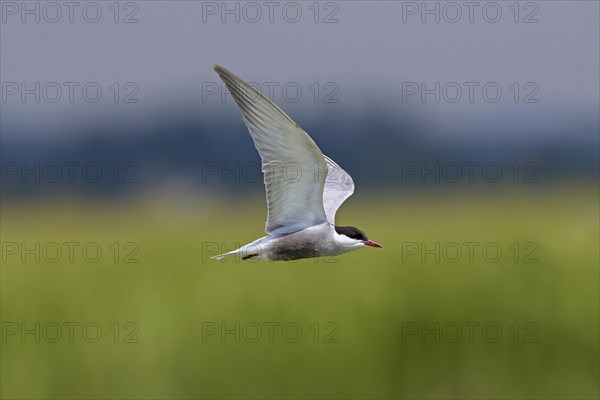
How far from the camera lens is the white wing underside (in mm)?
3484

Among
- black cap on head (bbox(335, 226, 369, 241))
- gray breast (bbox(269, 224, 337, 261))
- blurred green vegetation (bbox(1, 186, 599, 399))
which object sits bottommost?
blurred green vegetation (bbox(1, 186, 599, 399))

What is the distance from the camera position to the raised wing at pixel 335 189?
14.9ft

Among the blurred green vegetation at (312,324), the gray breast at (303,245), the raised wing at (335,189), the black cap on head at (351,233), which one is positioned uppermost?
the raised wing at (335,189)

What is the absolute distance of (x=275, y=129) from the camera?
3.59 m

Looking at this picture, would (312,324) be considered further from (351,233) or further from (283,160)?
(283,160)

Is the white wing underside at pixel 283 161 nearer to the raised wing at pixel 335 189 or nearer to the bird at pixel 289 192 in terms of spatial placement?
the bird at pixel 289 192

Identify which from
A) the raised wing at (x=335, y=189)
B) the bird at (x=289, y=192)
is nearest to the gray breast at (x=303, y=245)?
the bird at (x=289, y=192)

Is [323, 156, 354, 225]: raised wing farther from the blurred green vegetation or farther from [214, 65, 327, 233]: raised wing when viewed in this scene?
the blurred green vegetation

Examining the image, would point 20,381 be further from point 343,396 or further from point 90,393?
point 343,396

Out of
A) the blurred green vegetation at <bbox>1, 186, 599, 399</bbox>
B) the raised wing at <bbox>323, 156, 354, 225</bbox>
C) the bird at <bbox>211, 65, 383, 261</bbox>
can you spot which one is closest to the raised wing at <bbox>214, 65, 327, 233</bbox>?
the bird at <bbox>211, 65, 383, 261</bbox>

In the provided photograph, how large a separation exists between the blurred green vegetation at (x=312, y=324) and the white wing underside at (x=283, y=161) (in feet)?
5.44

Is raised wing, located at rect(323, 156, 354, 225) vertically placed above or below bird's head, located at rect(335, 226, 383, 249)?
above

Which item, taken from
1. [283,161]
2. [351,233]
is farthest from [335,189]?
[283,161]

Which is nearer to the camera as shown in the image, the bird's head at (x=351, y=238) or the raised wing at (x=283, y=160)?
the raised wing at (x=283, y=160)
